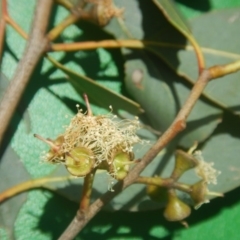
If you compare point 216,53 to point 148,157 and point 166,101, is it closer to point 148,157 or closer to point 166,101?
point 166,101

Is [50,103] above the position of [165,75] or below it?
below

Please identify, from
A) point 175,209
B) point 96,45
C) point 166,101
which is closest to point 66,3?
point 96,45

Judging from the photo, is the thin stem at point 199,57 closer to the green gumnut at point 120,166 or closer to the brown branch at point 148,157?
the brown branch at point 148,157

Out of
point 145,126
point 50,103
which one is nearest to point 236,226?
point 145,126

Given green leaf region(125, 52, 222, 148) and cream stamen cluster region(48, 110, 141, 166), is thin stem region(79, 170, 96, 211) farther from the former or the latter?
green leaf region(125, 52, 222, 148)

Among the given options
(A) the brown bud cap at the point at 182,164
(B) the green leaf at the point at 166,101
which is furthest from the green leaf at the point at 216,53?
(A) the brown bud cap at the point at 182,164

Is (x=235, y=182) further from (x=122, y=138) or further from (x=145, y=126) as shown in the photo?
(x=122, y=138)
